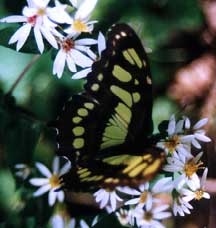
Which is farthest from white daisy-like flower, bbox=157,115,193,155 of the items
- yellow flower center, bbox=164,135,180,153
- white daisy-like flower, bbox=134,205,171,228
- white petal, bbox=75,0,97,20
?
white petal, bbox=75,0,97,20

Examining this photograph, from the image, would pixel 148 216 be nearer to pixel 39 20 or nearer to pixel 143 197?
pixel 143 197

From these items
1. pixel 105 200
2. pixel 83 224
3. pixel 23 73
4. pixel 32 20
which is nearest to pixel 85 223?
pixel 83 224

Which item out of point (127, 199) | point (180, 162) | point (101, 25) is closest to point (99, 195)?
point (127, 199)

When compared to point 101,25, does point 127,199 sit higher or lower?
lower

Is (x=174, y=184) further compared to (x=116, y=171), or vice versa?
(x=174, y=184)

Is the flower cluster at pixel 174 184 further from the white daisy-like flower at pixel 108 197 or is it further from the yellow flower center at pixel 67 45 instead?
the yellow flower center at pixel 67 45

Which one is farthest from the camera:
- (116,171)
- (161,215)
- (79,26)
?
(161,215)

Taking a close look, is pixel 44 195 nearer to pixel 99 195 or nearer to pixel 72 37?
pixel 99 195

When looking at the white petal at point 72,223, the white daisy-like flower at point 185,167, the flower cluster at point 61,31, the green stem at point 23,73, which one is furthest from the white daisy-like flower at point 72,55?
the white petal at point 72,223

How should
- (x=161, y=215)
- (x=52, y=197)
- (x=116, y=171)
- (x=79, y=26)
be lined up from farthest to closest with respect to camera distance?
(x=52, y=197) < (x=161, y=215) < (x=79, y=26) < (x=116, y=171)
